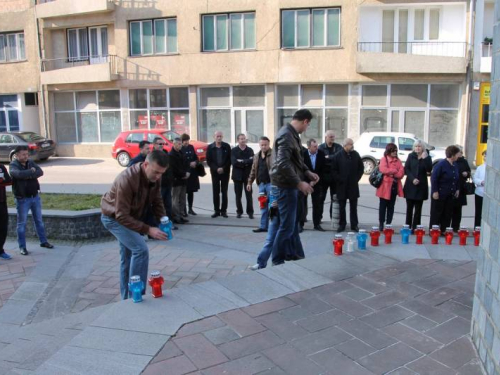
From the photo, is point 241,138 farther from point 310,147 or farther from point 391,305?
point 391,305

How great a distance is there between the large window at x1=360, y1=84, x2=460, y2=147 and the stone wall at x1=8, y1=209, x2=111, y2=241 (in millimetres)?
15065

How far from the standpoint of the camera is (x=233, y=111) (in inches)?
881

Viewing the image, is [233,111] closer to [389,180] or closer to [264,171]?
[264,171]

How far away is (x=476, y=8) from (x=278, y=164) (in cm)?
1730

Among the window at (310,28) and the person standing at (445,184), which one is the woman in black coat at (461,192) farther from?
the window at (310,28)

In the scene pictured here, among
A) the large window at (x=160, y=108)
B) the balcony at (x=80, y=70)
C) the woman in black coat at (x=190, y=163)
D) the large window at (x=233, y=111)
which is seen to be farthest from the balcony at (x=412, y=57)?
the woman in black coat at (x=190, y=163)

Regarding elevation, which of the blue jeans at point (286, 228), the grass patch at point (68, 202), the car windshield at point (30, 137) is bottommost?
the grass patch at point (68, 202)

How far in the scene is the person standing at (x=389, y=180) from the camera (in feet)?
26.9

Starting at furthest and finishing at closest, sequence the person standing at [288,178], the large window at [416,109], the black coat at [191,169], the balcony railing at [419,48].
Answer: the large window at [416,109] < the balcony railing at [419,48] < the black coat at [191,169] < the person standing at [288,178]

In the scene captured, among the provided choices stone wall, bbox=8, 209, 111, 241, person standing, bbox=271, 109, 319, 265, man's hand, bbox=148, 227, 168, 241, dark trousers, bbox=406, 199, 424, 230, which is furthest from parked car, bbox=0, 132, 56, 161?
man's hand, bbox=148, 227, 168, 241

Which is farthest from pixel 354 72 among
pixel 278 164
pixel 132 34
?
pixel 278 164

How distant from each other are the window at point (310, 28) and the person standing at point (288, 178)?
52.3 feet

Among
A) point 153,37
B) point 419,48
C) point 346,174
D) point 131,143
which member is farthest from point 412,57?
point 346,174

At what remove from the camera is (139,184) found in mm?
4730
